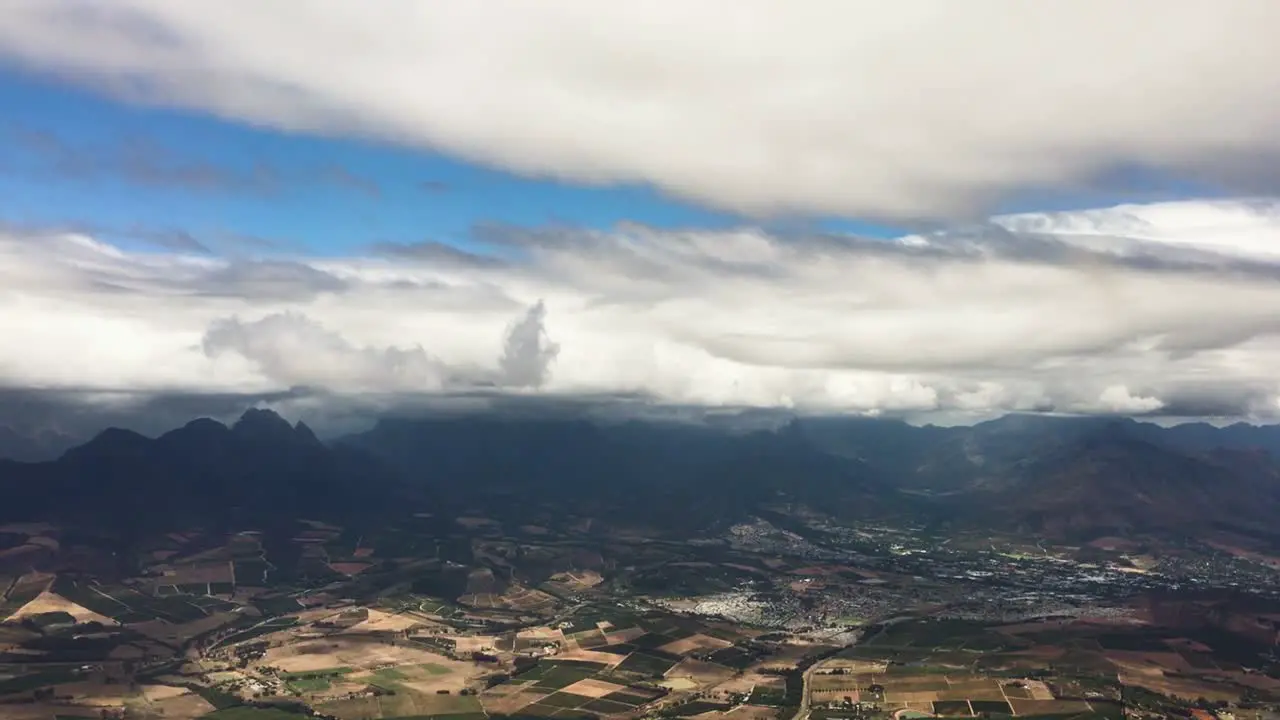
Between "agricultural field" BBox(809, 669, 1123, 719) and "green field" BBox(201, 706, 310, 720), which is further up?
"green field" BBox(201, 706, 310, 720)

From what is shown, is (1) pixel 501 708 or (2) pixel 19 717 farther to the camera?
(1) pixel 501 708

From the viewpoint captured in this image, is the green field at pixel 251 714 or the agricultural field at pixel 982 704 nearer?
the green field at pixel 251 714

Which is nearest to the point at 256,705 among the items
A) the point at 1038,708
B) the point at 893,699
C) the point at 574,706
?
the point at 574,706

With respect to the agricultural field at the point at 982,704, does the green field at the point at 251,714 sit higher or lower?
higher

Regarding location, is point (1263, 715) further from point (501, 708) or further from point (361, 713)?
point (361, 713)

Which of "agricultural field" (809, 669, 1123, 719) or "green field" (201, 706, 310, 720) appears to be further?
"agricultural field" (809, 669, 1123, 719)

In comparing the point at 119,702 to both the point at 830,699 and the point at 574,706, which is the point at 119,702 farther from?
the point at 830,699

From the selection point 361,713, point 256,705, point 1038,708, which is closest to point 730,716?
point 1038,708

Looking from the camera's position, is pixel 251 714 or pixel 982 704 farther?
pixel 982 704

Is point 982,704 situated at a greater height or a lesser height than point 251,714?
lesser
